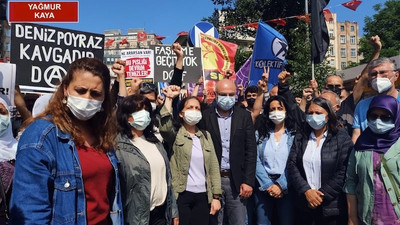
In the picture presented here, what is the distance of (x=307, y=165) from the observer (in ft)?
15.4

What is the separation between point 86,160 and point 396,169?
8.95 ft

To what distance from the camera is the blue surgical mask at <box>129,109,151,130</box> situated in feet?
13.2

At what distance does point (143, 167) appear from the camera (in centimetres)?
373

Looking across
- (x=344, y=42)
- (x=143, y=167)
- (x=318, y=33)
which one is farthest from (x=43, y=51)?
(x=344, y=42)

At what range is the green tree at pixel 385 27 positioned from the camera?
53.6m

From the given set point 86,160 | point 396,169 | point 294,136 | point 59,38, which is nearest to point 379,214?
point 396,169

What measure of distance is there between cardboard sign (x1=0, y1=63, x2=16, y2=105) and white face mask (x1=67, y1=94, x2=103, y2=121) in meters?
2.30

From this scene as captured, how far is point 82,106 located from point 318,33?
302 inches

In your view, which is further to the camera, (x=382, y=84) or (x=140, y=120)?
(x=382, y=84)

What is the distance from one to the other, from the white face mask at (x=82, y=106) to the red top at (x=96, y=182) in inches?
7.3

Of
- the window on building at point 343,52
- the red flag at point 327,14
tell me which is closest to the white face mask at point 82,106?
the red flag at point 327,14

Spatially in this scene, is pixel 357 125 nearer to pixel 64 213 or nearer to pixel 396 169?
pixel 396 169

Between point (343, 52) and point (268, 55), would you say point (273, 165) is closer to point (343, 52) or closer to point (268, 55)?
point (268, 55)

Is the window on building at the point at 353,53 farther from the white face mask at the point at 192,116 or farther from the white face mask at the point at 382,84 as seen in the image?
the white face mask at the point at 192,116
